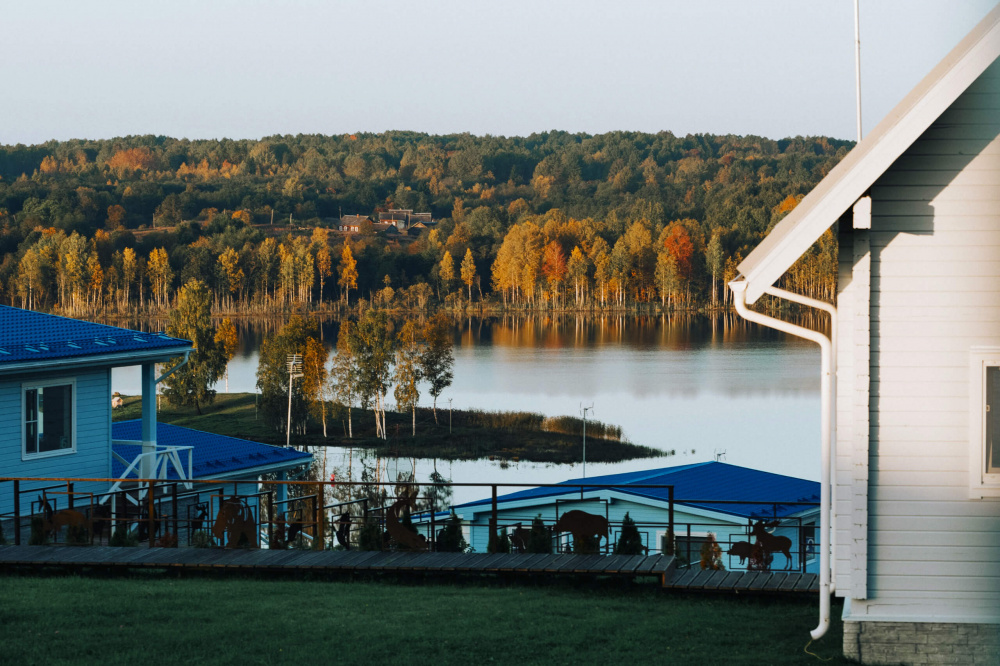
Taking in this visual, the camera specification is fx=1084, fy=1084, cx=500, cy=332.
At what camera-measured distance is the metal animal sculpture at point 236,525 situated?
832cm

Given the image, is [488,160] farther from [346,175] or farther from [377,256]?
[377,256]

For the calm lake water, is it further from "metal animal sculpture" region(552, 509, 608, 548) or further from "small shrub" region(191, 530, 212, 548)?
"metal animal sculpture" region(552, 509, 608, 548)

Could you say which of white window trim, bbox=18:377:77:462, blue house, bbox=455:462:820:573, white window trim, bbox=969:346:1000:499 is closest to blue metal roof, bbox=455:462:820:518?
blue house, bbox=455:462:820:573

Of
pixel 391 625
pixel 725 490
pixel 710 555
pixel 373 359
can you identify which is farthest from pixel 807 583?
pixel 373 359

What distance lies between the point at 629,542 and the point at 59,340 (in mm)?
7343

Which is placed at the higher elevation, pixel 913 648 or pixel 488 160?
pixel 488 160

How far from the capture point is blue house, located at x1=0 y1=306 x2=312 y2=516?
11.9 m

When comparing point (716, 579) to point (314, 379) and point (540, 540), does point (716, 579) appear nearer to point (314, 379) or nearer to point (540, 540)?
point (540, 540)

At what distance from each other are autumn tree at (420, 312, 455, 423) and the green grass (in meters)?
1.30

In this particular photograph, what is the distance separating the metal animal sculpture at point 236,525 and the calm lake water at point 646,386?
75.5ft

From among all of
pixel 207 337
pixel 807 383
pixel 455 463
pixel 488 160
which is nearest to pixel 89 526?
pixel 455 463

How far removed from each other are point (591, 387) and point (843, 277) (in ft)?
160

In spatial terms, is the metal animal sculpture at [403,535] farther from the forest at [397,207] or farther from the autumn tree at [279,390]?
the forest at [397,207]

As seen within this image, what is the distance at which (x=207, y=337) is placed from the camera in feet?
158
